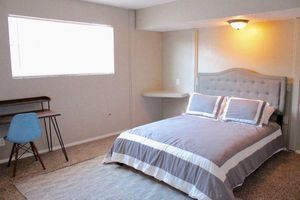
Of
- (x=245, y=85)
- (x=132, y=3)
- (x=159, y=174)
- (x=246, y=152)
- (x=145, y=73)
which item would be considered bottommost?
(x=159, y=174)

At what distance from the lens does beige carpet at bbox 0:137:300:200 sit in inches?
105

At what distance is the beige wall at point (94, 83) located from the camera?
3.50 meters

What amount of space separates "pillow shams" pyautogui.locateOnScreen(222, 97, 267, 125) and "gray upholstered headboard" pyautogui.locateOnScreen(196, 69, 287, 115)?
280mm

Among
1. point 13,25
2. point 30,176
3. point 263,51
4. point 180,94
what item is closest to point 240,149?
point 263,51

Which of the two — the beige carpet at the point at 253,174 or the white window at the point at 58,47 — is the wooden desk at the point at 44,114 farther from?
the white window at the point at 58,47

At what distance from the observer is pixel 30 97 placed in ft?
12.0

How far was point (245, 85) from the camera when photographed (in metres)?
4.07

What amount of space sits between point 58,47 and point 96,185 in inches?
91.1

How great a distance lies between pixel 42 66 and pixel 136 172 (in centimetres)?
216

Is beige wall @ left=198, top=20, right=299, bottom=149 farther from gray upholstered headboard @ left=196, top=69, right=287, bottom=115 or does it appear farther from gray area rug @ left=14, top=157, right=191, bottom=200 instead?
gray area rug @ left=14, top=157, right=191, bottom=200

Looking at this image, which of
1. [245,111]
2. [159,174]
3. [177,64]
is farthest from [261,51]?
[159,174]

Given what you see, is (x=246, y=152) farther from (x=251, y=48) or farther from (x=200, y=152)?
(x=251, y=48)

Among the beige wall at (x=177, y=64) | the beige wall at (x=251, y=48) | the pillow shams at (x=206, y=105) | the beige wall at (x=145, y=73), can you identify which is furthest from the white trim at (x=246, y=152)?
the beige wall at (x=145, y=73)

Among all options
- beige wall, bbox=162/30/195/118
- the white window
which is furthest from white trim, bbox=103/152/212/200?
beige wall, bbox=162/30/195/118
